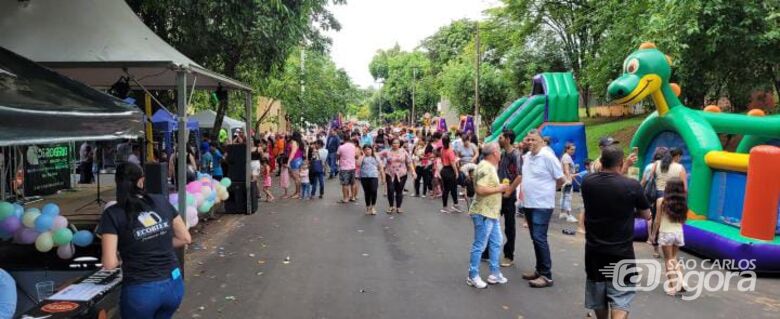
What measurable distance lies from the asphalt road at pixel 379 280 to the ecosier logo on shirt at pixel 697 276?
6.6 inches

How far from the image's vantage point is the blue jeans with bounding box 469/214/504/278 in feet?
20.9

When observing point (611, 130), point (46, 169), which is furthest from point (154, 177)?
point (611, 130)

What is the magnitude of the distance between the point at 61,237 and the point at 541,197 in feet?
16.9

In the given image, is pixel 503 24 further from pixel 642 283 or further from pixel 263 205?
pixel 642 283

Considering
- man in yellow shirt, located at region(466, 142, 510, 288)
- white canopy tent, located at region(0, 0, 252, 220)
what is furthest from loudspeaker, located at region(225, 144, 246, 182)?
man in yellow shirt, located at region(466, 142, 510, 288)

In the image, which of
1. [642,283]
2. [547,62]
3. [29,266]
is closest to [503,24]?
[547,62]

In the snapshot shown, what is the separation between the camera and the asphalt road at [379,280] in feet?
18.7

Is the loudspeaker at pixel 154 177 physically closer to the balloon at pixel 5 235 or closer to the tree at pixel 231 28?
the balloon at pixel 5 235

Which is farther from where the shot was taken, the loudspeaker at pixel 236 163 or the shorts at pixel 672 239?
the loudspeaker at pixel 236 163

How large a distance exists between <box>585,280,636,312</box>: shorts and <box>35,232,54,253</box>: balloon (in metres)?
5.37

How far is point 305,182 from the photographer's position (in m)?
14.2

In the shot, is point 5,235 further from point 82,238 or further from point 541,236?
point 541,236

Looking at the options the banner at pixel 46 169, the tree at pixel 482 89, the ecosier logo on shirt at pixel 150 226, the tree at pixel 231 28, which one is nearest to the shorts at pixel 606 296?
the ecosier logo on shirt at pixel 150 226

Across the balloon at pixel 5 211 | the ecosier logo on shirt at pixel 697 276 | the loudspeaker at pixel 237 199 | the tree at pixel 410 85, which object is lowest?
the ecosier logo on shirt at pixel 697 276
